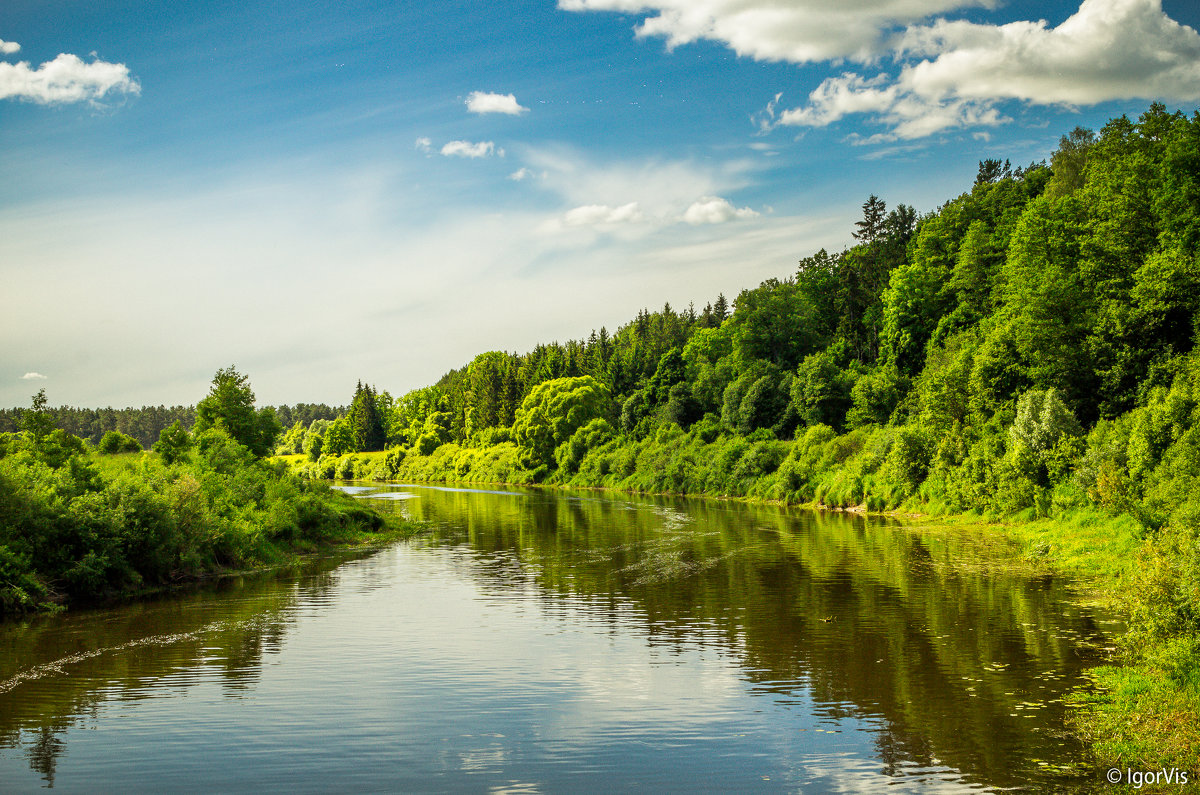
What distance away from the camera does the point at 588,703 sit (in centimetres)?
1764

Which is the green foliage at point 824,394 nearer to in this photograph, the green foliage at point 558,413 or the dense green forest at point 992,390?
the dense green forest at point 992,390

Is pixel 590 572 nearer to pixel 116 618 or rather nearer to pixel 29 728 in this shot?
pixel 116 618

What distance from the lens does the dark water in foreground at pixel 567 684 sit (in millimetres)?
13891

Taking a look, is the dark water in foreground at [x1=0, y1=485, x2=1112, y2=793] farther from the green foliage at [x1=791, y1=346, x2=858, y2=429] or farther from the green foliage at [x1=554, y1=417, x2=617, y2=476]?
the green foliage at [x1=554, y1=417, x2=617, y2=476]

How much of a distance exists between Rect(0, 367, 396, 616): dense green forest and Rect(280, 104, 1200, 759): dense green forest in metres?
30.1

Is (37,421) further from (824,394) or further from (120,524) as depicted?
(824,394)

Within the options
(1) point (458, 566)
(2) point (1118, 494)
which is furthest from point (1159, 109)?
(1) point (458, 566)

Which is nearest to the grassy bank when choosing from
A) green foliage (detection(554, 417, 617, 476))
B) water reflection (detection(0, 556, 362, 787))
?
water reflection (detection(0, 556, 362, 787))

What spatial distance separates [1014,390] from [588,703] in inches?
1767

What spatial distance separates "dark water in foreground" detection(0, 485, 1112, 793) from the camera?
45.6ft

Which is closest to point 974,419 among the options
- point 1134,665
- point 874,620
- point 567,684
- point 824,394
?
point 824,394

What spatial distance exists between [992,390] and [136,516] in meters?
48.3


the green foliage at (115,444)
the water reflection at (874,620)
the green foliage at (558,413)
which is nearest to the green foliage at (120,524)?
the green foliage at (115,444)

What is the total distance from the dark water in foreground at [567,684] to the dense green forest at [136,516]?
1.84 metres
